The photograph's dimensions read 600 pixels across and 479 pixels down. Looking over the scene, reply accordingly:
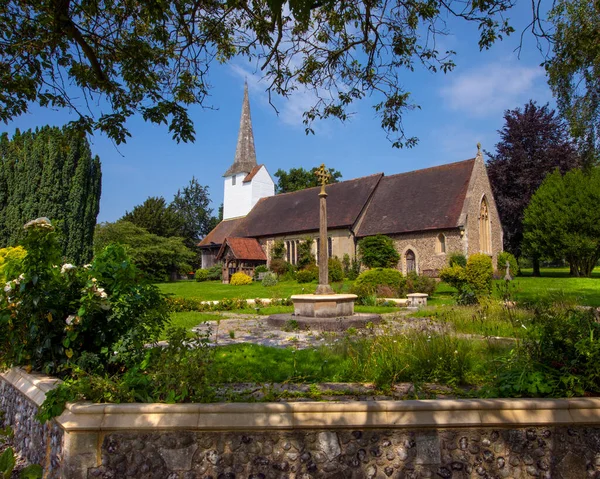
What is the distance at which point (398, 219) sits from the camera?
92.7 feet

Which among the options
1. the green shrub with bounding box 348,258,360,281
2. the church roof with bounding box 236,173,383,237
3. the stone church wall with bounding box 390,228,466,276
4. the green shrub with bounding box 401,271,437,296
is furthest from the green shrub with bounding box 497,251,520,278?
the green shrub with bounding box 401,271,437,296

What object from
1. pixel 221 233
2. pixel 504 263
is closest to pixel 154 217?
pixel 221 233

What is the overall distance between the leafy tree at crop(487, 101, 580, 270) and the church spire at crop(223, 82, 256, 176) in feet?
74.1

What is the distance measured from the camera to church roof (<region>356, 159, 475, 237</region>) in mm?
26453

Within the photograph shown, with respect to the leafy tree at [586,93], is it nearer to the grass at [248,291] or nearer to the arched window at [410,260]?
the grass at [248,291]

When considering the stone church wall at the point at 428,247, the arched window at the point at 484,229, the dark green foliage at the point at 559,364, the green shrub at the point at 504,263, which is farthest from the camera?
the arched window at the point at 484,229

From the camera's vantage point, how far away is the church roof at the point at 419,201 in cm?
2645

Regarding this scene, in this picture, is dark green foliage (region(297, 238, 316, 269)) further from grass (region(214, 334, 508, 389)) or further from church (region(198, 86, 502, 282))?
grass (region(214, 334, 508, 389))

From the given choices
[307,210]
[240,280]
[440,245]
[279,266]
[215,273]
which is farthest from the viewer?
[215,273]

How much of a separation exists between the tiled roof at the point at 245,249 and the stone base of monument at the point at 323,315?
22084mm

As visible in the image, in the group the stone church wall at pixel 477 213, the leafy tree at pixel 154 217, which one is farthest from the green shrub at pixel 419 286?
the leafy tree at pixel 154 217

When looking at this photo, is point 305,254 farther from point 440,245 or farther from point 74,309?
point 74,309

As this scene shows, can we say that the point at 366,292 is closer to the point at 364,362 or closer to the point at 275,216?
the point at 364,362

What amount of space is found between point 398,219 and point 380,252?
2.70 m
